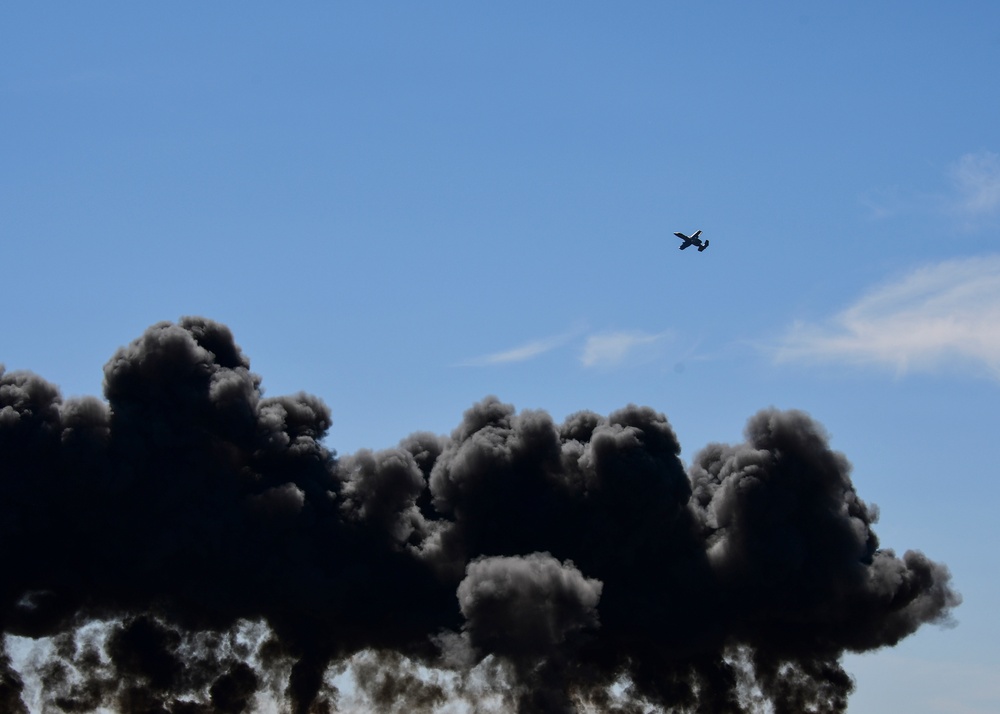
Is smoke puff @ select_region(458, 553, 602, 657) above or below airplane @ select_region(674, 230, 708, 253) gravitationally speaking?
below

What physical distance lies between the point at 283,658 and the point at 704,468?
30.9m

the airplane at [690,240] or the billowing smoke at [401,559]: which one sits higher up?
the airplane at [690,240]

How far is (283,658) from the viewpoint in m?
80.2

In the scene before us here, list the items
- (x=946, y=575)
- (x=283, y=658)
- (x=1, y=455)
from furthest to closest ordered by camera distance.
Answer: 1. (x=946, y=575)
2. (x=283, y=658)
3. (x=1, y=455)

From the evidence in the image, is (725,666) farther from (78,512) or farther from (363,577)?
(78,512)

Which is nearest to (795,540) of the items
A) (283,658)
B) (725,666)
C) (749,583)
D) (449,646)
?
(749,583)

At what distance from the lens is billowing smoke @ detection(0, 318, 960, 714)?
249ft

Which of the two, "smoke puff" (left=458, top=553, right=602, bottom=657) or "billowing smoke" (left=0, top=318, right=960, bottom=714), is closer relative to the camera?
"smoke puff" (left=458, top=553, right=602, bottom=657)

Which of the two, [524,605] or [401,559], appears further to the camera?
[401,559]

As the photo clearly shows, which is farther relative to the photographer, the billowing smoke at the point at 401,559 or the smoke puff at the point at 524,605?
the billowing smoke at the point at 401,559

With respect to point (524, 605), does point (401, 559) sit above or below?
above

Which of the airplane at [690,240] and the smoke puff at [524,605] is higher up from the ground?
the airplane at [690,240]

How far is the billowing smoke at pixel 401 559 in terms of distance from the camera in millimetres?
75812

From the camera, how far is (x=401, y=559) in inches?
3177
